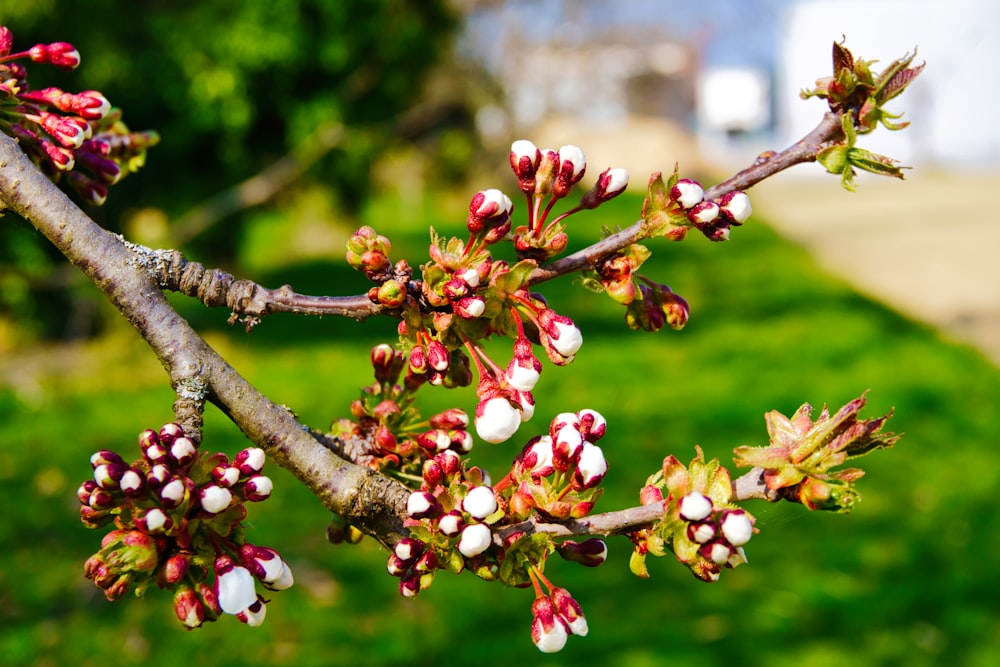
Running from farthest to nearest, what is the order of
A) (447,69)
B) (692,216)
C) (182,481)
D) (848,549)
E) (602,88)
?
(602,88)
(447,69)
(848,549)
(692,216)
(182,481)

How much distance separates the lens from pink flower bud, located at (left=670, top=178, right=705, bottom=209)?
3.32ft

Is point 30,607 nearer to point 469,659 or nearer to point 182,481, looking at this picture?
point 469,659

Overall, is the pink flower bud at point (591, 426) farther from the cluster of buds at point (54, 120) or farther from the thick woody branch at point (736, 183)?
the cluster of buds at point (54, 120)

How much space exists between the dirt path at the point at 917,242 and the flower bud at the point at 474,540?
21.8 ft

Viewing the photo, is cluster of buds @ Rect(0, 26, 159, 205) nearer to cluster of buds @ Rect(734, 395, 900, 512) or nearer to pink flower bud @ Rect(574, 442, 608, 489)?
pink flower bud @ Rect(574, 442, 608, 489)

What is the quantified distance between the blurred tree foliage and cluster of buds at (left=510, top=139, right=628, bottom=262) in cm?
644

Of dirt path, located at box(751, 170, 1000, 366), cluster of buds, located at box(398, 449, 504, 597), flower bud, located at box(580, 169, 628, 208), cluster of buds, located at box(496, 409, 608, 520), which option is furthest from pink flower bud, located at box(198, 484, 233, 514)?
dirt path, located at box(751, 170, 1000, 366)

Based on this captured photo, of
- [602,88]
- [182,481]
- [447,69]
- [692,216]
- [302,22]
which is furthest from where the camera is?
[602,88]

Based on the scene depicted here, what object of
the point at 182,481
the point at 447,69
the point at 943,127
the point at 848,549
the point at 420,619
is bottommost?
the point at 943,127

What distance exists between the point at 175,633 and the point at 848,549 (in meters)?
3.54

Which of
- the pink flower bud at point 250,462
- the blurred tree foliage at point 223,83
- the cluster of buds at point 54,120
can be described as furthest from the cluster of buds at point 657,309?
the blurred tree foliage at point 223,83

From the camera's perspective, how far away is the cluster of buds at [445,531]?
95 centimetres

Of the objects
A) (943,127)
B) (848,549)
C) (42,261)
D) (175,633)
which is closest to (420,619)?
(175,633)

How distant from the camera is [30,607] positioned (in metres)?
4.53
